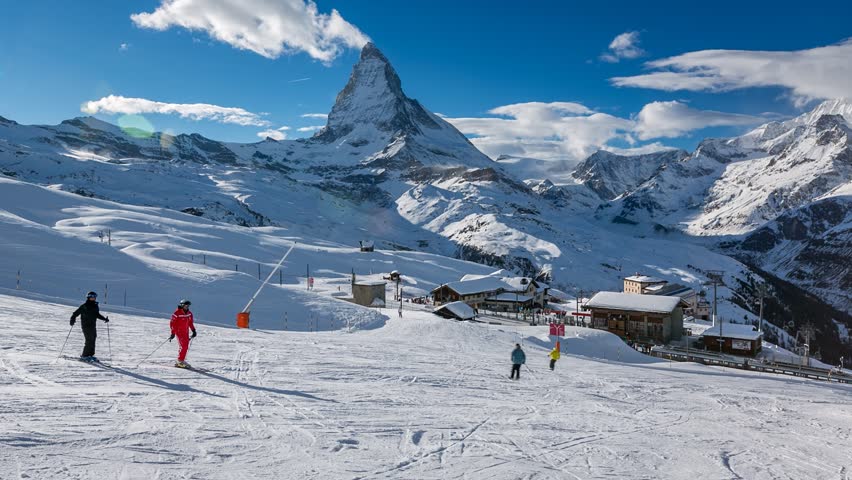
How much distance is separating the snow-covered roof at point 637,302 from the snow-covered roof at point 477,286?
2035 cm

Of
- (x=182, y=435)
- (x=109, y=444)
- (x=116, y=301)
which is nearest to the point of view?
(x=109, y=444)

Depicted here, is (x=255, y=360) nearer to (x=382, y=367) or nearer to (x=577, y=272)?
(x=382, y=367)

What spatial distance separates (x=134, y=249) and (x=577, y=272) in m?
134

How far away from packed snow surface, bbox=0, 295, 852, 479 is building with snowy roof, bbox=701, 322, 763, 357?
44607 mm

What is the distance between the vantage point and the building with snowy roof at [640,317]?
59156 mm

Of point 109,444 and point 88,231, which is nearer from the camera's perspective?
point 109,444

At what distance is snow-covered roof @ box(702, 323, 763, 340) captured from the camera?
5872cm

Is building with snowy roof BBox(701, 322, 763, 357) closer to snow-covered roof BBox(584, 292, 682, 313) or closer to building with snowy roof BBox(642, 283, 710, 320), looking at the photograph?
snow-covered roof BBox(584, 292, 682, 313)

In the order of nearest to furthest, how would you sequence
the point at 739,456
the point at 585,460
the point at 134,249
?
1. the point at 585,460
2. the point at 739,456
3. the point at 134,249

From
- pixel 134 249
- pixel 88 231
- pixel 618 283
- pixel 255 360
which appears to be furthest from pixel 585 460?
pixel 618 283

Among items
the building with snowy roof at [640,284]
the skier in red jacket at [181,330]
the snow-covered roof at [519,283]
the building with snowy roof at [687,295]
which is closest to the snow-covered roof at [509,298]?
the snow-covered roof at [519,283]

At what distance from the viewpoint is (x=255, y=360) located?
1627 cm

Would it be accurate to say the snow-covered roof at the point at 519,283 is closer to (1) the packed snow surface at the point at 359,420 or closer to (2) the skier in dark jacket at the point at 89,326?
(1) the packed snow surface at the point at 359,420

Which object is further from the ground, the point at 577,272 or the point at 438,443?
the point at 577,272
